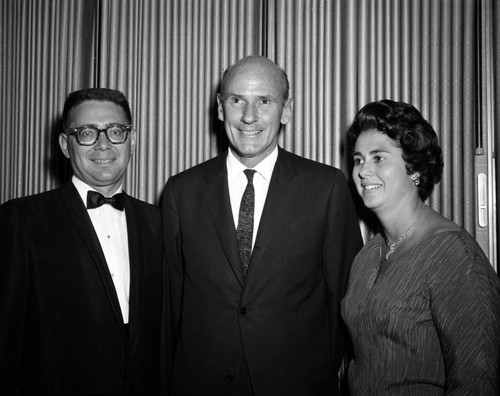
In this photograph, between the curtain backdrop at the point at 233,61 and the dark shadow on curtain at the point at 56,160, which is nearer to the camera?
the curtain backdrop at the point at 233,61

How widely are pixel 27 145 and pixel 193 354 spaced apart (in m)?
1.98

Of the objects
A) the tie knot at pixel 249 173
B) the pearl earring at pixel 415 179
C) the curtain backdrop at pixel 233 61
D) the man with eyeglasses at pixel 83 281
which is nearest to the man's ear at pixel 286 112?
the tie knot at pixel 249 173

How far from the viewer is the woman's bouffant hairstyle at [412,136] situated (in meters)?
1.89

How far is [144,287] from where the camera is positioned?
1.93 m

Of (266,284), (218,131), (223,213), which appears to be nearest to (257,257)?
(266,284)

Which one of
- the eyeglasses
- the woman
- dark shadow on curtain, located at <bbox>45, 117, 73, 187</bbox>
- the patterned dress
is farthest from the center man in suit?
dark shadow on curtain, located at <bbox>45, 117, 73, 187</bbox>

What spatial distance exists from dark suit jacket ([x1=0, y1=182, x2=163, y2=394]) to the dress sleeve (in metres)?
1.24

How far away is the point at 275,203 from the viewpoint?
199 centimetres

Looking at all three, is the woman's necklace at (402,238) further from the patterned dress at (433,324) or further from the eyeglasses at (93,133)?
the eyeglasses at (93,133)

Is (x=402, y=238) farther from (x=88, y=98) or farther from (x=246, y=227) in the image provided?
(x=88, y=98)

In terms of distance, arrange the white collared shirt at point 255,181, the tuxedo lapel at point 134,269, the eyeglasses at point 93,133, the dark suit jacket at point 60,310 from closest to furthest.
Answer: the dark suit jacket at point 60,310 < the tuxedo lapel at point 134,269 < the eyeglasses at point 93,133 < the white collared shirt at point 255,181

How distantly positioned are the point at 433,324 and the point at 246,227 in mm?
870

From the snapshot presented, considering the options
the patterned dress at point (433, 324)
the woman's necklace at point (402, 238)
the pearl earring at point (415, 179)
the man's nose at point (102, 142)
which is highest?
the man's nose at point (102, 142)

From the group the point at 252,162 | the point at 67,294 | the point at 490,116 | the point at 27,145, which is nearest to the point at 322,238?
the point at 252,162
